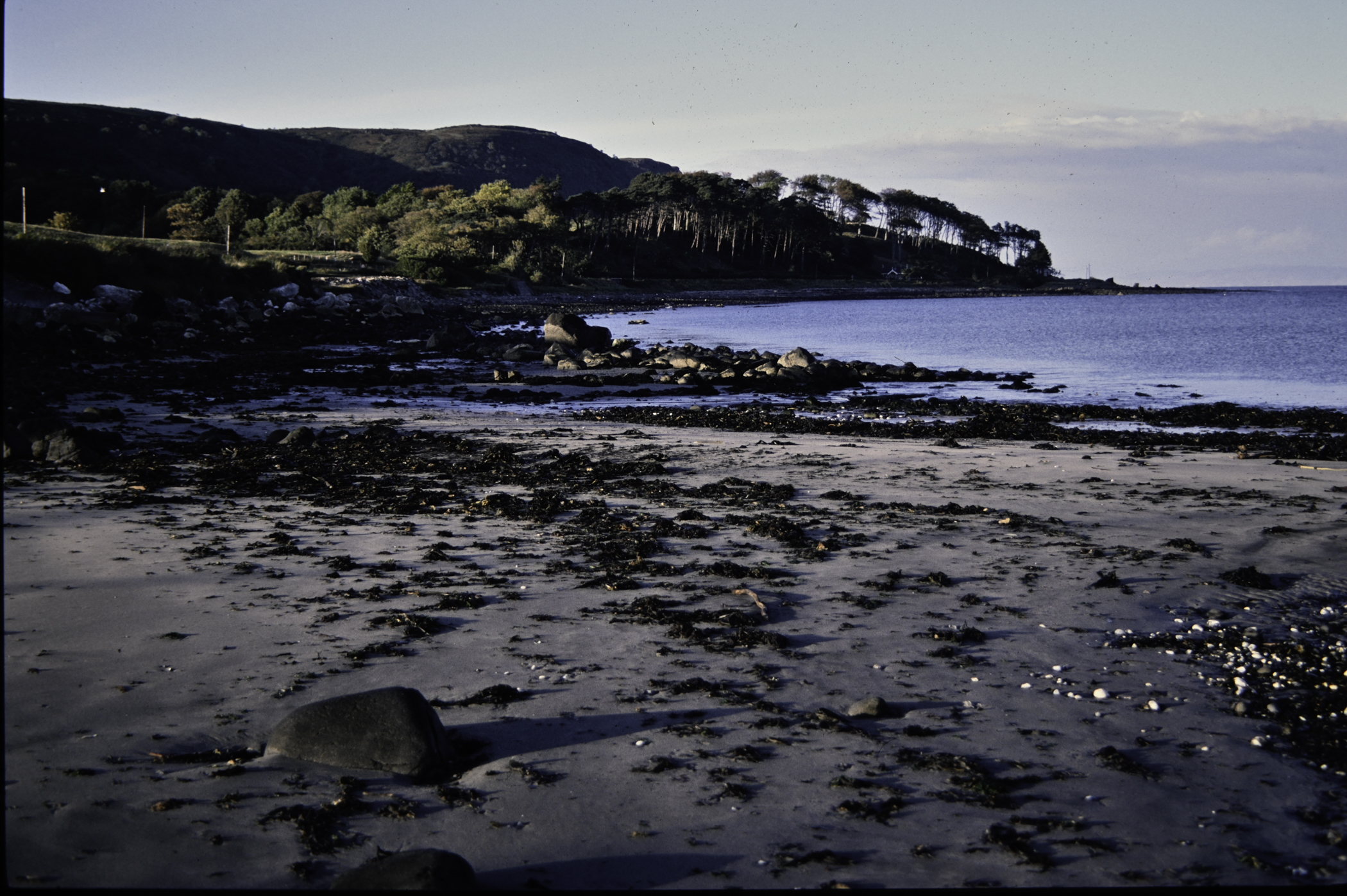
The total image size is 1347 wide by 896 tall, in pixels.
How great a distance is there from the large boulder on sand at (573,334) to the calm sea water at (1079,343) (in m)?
5.09

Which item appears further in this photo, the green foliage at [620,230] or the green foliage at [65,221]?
the green foliage at [620,230]

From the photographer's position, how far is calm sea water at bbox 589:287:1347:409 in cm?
2489

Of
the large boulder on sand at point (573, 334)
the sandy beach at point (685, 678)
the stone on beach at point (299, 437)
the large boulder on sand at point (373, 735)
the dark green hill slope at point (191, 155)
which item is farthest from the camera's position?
the dark green hill slope at point (191, 155)

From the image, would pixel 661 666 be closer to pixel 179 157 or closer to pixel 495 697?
pixel 495 697

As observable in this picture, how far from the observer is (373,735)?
4543 millimetres

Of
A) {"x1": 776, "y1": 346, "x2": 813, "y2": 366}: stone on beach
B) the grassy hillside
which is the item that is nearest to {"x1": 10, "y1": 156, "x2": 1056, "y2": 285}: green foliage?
the grassy hillside

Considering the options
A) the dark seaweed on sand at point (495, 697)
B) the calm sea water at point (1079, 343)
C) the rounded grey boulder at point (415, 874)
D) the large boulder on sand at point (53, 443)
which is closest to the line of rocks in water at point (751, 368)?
the calm sea water at point (1079, 343)

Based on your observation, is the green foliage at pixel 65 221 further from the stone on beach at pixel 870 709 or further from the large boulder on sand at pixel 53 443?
the stone on beach at pixel 870 709

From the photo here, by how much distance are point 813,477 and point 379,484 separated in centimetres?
555

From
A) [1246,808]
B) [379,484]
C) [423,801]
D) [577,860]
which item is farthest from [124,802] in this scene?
[379,484]

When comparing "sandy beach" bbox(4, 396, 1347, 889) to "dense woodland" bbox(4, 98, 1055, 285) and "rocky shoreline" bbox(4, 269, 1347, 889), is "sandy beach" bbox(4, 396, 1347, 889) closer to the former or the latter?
"rocky shoreline" bbox(4, 269, 1347, 889)

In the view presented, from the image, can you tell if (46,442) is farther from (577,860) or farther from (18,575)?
(577,860)

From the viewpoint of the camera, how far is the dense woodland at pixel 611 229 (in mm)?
67688

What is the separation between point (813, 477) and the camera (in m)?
11.9
